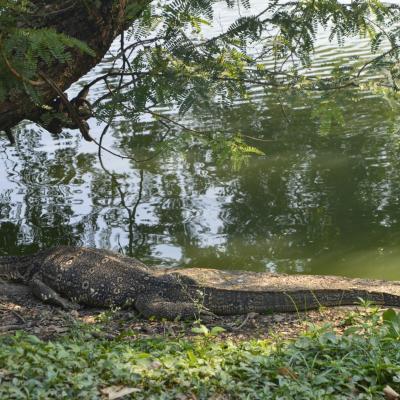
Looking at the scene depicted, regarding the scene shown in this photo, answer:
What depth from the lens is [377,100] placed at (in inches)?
561

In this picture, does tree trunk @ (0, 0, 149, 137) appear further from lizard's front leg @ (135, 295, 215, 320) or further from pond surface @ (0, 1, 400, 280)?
lizard's front leg @ (135, 295, 215, 320)

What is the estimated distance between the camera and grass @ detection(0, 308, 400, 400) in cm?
416

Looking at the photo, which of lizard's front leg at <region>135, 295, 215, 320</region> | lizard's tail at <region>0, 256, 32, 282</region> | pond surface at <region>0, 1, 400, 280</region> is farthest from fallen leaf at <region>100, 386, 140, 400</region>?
lizard's tail at <region>0, 256, 32, 282</region>

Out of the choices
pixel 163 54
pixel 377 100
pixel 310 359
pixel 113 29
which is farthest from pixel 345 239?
pixel 377 100

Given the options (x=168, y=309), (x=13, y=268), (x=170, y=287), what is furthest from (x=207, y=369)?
(x=13, y=268)

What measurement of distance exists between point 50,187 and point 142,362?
23.9ft

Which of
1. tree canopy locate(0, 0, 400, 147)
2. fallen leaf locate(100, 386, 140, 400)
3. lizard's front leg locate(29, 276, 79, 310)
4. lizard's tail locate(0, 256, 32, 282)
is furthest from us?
lizard's tail locate(0, 256, 32, 282)

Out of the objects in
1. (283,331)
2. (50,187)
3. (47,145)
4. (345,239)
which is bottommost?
(283,331)

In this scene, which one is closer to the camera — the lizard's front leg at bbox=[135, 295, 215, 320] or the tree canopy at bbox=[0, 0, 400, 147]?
the lizard's front leg at bbox=[135, 295, 215, 320]

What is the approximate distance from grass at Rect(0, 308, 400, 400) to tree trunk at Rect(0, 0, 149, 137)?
344cm

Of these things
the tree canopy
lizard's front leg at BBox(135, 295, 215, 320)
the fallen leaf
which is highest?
the tree canopy

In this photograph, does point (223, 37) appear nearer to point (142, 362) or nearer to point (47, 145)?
point (142, 362)

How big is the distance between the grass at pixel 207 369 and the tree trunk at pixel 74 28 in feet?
11.3

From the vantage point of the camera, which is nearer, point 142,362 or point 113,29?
point 142,362
